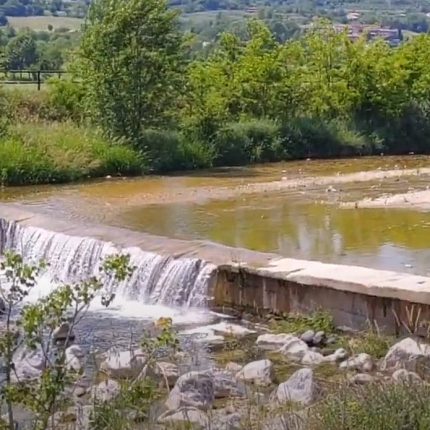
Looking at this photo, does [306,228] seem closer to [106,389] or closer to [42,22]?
[106,389]

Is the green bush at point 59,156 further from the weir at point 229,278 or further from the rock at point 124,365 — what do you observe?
the rock at point 124,365

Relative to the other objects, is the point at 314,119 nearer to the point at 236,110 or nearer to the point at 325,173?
the point at 236,110

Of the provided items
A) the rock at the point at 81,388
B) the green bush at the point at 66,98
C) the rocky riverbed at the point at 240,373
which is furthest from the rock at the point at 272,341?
the green bush at the point at 66,98

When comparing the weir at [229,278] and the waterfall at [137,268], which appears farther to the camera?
the waterfall at [137,268]

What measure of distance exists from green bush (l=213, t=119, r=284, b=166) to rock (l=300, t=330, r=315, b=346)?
13.8 meters

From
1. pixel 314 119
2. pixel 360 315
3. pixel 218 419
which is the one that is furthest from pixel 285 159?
pixel 218 419

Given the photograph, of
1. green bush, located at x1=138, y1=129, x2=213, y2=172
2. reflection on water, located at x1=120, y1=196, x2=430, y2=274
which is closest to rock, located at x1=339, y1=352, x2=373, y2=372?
reflection on water, located at x1=120, y1=196, x2=430, y2=274

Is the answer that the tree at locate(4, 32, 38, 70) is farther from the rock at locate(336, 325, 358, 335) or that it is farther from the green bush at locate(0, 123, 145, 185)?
the rock at locate(336, 325, 358, 335)

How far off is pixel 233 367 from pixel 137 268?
2.13 metres

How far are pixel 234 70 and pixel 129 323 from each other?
15710 mm

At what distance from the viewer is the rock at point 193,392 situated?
6.93 metres

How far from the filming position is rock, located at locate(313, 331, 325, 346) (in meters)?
9.03

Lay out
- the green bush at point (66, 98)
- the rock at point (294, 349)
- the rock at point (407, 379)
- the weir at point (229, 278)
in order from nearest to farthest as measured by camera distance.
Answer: the rock at point (407, 379) < the rock at point (294, 349) < the weir at point (229, 278) < the green bush at point (66, 98)

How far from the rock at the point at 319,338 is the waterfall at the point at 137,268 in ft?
6.35
